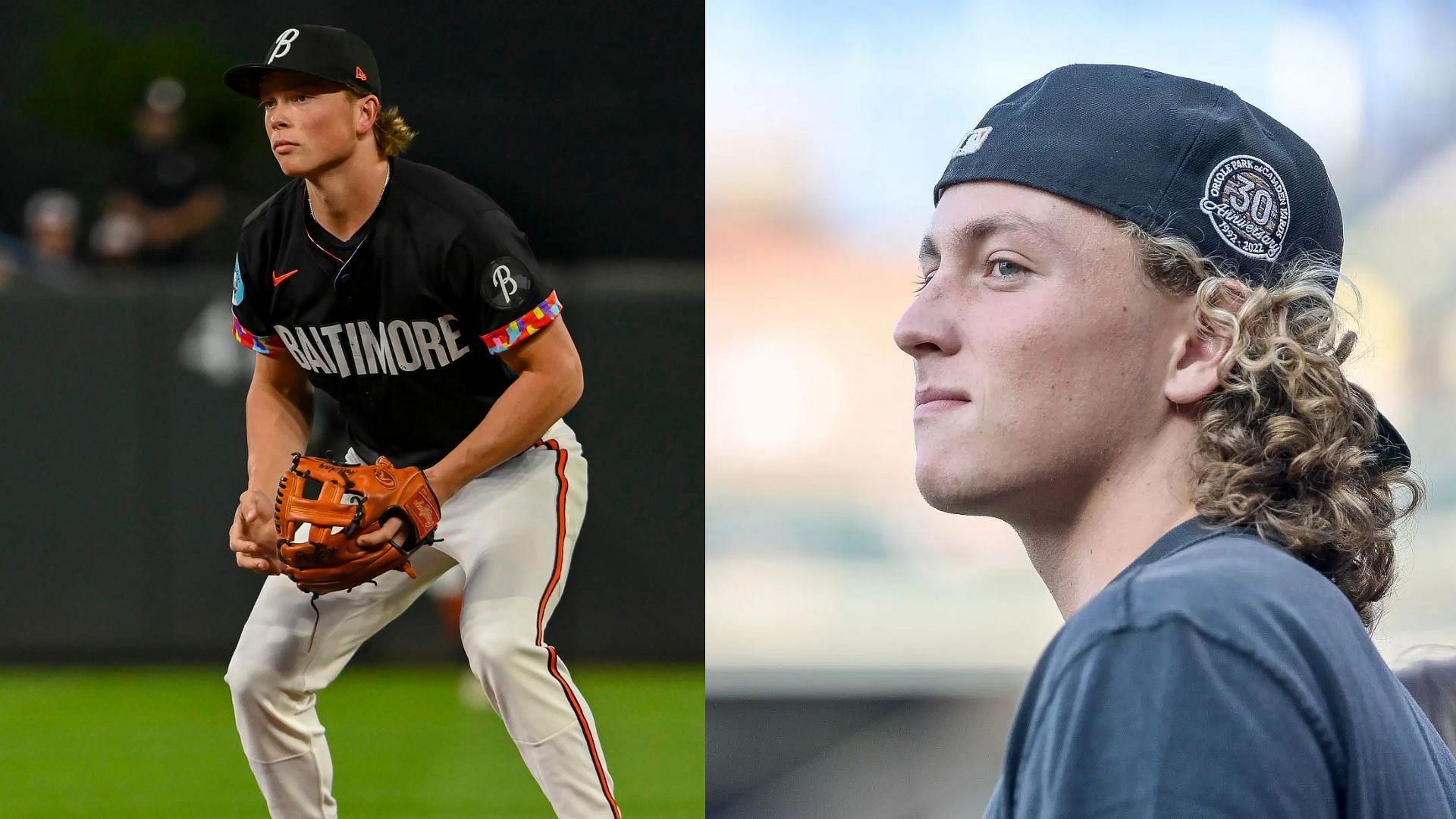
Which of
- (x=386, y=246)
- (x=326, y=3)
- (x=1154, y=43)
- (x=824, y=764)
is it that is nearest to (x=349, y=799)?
(x=386, y=246)

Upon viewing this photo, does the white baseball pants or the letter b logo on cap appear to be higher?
the letter b logo on cap

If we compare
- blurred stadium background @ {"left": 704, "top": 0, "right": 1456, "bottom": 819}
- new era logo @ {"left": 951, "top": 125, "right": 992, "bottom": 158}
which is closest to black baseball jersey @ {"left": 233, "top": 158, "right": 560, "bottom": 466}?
blurred stadium background @ {"left": 704, "top": 0, "right": 1456, "bottom": 819}

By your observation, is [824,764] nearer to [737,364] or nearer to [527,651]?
[737,364]

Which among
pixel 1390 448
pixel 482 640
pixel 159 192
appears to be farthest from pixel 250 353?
pixel 1390 448

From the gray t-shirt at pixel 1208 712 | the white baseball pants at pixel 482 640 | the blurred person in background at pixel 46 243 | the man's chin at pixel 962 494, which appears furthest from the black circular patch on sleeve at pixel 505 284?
the gray t-shirt at pixel 1208 712

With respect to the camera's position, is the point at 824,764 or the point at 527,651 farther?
the point at 824,764

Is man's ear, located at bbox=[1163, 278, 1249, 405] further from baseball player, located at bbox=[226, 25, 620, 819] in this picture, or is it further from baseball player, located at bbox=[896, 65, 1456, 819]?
baseball player, located at bbox=[226, 25, 620, 819]

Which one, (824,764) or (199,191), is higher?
(199,191)
